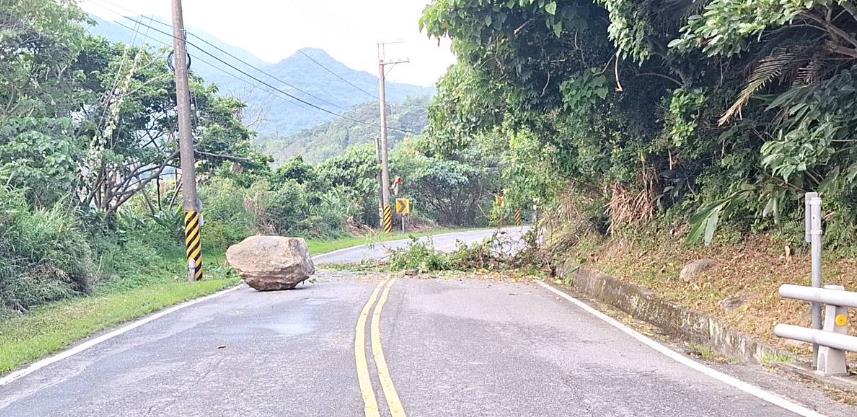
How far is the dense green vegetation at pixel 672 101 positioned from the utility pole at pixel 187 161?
589cm

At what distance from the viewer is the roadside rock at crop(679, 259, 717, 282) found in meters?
11.0

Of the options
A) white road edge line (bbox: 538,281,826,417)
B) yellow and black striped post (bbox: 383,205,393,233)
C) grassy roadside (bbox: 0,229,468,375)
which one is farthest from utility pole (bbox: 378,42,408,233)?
white road edge line (bbox: 538,281,826,417)

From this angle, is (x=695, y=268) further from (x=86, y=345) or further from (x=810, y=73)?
(x=86, y=345)

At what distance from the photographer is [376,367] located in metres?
7.11

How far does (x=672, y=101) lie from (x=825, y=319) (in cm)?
476

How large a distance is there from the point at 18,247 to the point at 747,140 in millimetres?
12649

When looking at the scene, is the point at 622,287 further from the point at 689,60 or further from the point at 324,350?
the point at 324,350

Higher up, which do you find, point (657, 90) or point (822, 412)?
point (657, 90)

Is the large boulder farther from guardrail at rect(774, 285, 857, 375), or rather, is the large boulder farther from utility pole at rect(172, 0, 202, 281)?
guardrail at rect(774, 285, 857, 375)

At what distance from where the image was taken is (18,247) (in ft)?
44.9

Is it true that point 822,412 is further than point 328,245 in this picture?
No

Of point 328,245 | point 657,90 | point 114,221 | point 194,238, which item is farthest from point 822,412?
point 328,245

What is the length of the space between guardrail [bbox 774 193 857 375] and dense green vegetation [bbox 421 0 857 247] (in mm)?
1320

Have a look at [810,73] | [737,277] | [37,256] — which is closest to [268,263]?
[37,256]
